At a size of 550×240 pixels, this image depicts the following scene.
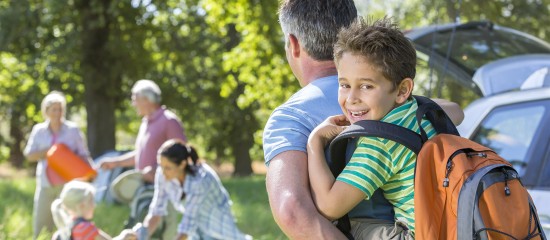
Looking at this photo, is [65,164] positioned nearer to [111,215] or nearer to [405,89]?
[111,215]

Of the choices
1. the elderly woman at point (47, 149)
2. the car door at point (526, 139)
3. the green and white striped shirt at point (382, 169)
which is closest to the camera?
the green and white striped shirt at point (382, 169)

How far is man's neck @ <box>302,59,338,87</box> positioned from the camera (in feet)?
9.86

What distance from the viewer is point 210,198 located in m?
8.33

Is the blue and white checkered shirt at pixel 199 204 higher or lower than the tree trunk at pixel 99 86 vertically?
higher

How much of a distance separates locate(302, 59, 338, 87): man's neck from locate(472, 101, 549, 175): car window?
2.51 meters

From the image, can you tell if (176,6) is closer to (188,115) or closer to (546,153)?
(188,115)

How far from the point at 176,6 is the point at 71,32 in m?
2.48

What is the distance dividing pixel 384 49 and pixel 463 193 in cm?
44

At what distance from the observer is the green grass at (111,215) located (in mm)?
9679

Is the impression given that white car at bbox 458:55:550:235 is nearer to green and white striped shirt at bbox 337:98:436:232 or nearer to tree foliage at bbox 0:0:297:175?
green and white striped shirt at bbox 337:98:436:232

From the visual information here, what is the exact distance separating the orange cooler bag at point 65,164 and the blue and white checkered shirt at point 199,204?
48.9 inches

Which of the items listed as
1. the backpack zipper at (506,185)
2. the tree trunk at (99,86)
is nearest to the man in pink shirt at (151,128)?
the backpack zipper at (506,185)

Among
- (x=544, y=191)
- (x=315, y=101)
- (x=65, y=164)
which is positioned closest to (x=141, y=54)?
(x=65, y=164)

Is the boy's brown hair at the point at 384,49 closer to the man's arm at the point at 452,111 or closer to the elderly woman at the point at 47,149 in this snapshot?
the man's arm at the point at 452,111
